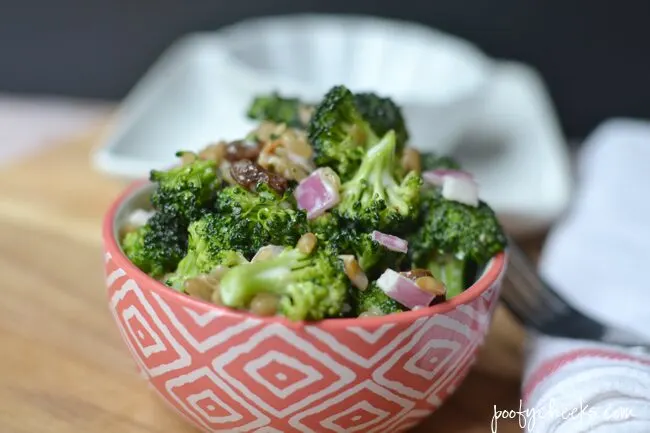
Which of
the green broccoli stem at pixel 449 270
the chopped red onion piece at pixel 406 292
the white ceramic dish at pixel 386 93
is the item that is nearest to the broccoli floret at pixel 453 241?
the green broccoli stem at pixel 449 270

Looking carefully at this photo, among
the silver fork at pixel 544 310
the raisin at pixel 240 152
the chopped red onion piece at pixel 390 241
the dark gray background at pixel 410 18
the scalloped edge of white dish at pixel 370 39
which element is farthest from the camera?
the dark gray background at pixel 410 18

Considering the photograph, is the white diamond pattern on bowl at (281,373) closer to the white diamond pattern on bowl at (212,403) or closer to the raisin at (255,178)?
the white diamond pattern on bowl at (212,403)

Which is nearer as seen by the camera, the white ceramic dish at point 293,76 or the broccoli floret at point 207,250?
the broccoli floret at point 207,250

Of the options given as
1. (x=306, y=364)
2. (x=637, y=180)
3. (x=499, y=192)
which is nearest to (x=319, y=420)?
(x=306, y=364)

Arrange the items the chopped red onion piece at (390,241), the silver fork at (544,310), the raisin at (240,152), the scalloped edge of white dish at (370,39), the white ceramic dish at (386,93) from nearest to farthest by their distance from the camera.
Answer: the chopped red onion piece at (390,241) < the raisin at (240,152) < the silver fork at (544,310) < the white ceramic dish at (386,93) < the scalloped edge of white dish at (370,39)

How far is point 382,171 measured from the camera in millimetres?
1026

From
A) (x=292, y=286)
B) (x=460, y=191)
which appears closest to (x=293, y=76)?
(x=460, y=191)

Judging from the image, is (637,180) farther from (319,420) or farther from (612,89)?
(319,420)

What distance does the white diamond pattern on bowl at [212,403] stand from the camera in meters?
0.91

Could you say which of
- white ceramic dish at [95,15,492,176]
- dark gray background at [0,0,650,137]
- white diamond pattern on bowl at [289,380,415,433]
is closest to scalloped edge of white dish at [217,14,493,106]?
white ceramic dish at [95,15,492,176]

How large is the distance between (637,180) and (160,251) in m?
1.11

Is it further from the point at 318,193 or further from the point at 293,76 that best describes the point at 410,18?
the point at 318,193

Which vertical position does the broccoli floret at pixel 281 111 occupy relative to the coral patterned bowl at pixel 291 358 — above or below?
above

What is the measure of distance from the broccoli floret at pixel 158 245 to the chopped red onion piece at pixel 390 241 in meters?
0.25
